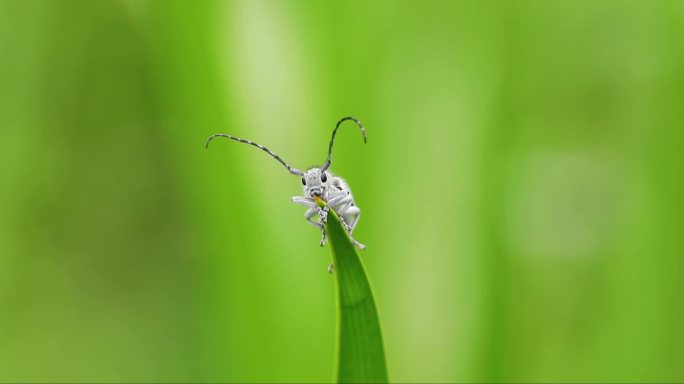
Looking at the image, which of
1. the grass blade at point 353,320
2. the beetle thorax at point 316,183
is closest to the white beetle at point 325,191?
the beetle thorax at point 316,183

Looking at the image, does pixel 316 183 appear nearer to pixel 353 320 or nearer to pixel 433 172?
pixel 353 320

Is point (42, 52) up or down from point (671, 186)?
up

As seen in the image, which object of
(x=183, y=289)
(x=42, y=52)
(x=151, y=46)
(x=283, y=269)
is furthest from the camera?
(x=183, y=289)

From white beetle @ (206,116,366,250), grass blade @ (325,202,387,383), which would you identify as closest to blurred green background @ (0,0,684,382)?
white beetle @ (206,116,366,250)

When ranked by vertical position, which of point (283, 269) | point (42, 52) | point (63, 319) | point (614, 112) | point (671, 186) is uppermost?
point (42, 52)

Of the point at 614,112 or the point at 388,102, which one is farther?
the point at 614,112

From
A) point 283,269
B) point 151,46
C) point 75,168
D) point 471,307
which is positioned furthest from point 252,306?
point 75,168

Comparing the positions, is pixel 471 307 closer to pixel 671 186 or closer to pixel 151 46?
pixel 671 186
